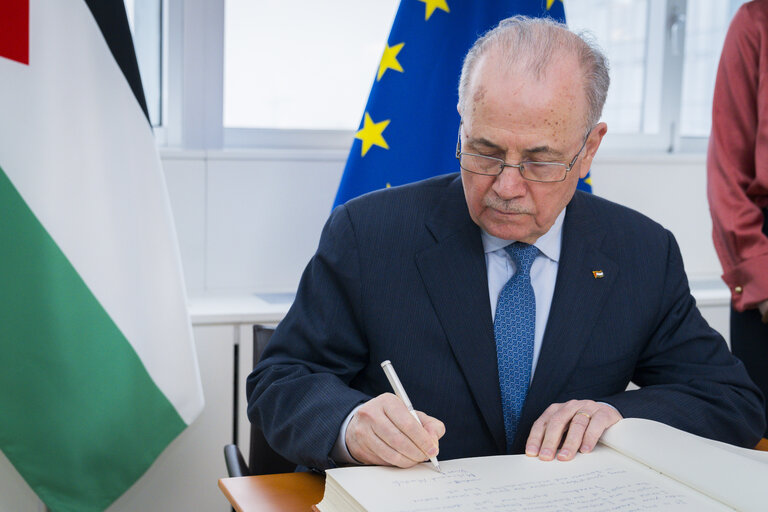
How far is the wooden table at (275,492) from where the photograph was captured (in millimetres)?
1229

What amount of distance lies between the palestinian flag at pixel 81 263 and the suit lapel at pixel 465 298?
2.96 feet

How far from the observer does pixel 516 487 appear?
1.15m

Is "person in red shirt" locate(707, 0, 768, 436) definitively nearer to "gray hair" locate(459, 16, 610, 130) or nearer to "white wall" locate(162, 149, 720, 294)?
"gray hair" locate(459, 16, 610, 130)

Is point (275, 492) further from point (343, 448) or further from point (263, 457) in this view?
point (263, 457)

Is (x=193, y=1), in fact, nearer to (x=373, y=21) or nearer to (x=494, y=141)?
(x=373, y=21)

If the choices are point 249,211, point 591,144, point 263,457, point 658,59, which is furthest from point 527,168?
point 658,59

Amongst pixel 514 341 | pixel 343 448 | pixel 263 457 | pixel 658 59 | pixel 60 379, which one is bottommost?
pixel 263 457

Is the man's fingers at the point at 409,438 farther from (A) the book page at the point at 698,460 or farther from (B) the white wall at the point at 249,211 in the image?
(B) the white wall at the point at 249,211

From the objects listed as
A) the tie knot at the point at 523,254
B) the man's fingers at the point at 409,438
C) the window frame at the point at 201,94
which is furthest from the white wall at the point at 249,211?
the man's fingers at the point at 409,438

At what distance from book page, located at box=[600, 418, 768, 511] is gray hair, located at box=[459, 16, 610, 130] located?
0.56 m

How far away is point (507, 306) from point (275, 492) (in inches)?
22.3

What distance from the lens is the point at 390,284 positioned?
1.63 m

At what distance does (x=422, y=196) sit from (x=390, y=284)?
9.1 inches

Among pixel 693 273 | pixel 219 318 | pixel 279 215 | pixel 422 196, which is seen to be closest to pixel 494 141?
pixel 422 196
